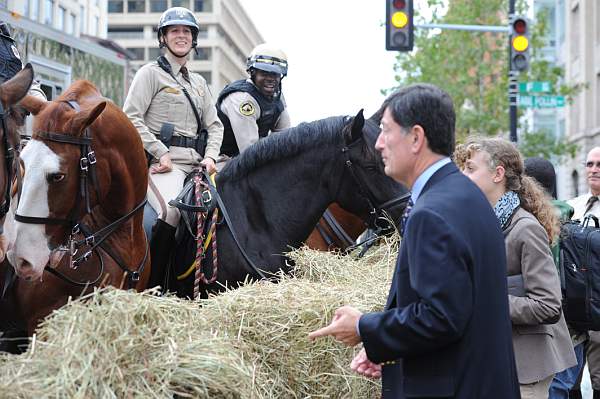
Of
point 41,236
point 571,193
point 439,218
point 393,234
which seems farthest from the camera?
point 571,193

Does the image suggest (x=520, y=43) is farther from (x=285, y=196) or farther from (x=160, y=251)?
(x=160, y=251)

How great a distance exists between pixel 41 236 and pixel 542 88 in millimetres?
13714

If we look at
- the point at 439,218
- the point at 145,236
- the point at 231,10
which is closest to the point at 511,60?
the point at 145,236

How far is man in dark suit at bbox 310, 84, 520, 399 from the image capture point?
3154 millimetres

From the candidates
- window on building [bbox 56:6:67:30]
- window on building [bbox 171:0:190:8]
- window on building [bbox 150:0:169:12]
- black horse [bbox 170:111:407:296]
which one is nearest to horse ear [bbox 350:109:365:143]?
black horse [bbox 170:111:407:296]

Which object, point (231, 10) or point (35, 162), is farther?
point (231, 10)

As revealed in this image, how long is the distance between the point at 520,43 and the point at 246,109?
1019 centimetres

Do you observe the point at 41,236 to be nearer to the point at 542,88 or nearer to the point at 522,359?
the point at 522,359

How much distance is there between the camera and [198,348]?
11.3 ft

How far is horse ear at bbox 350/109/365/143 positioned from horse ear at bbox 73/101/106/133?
198 cm

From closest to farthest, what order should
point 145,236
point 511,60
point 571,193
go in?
1. point 145,236
2. point 511,60
3. point 571,193

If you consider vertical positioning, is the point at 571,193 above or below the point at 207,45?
below

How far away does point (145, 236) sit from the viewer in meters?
6.02

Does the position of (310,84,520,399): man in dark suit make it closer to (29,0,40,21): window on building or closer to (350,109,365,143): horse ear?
(350,109,365,143): horse ear
